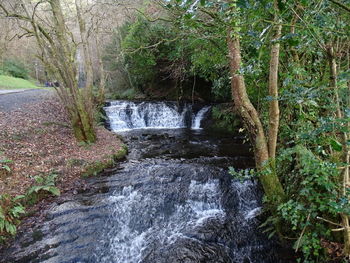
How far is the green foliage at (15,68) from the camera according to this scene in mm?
28188

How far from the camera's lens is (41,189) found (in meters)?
5.83

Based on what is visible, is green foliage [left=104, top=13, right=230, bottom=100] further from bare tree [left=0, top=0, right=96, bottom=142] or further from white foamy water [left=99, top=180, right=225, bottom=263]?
white foamy water [left=99, top=180, right=225, bottom=263]

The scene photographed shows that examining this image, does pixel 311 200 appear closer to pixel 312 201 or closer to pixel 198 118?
pixel 312 201

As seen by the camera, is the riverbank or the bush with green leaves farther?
the riverbank

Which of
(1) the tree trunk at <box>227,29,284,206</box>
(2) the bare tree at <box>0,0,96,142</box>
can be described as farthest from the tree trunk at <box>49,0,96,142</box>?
(1) the tree trunk at <box>227,29,284,206</box>

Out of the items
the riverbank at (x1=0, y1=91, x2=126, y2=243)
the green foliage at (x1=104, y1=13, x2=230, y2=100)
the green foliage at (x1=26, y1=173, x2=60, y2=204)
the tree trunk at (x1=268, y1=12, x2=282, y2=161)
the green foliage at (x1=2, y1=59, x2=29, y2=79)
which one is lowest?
the green foliage at (x1=26, y1=173, x2=60, y2=204)

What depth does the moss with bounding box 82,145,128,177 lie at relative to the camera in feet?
23.5

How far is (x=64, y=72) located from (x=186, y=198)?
6344 mm

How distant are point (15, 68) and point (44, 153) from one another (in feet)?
94.6

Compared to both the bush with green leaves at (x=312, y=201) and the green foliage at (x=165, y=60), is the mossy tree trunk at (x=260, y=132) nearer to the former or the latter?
the bush with green leaves at (x=312, y=201)

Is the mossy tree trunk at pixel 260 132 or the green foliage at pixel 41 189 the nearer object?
the mossy tree trunk at pixel 260 132

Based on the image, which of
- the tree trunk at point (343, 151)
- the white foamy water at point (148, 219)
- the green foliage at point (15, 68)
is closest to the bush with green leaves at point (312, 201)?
the tree trunk at point (343, 151)

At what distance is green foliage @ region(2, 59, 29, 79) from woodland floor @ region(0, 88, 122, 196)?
21.6 m

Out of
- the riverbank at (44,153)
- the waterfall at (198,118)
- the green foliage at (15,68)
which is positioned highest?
the green foliage at (15,68)
